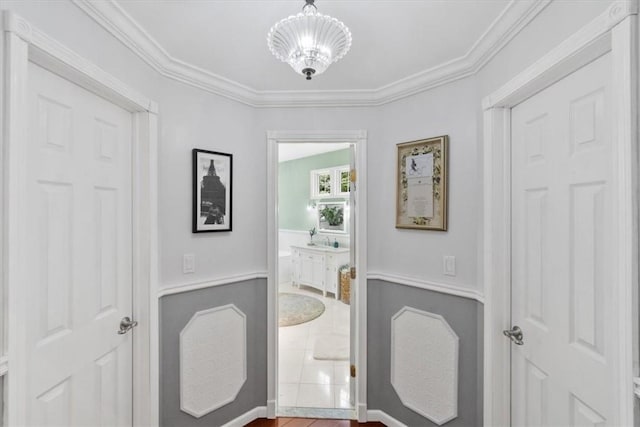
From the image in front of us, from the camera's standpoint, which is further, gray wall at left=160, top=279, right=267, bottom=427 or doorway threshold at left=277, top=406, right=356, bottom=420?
doorway threshold at left=277, top=406, right=356, bottom=420

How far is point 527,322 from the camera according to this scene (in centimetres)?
146

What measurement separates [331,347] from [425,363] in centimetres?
170

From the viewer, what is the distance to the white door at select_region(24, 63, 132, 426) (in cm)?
117

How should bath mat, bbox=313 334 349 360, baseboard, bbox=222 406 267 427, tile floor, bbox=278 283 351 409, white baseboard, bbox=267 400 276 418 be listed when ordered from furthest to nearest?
1. bath mat, bbox=313 334 349 360
2. tile floor, bbox=278 283 351 409
3. white baseboard, bbox=267 400 276 418
4. baseboard, bbox=222 406 267 427

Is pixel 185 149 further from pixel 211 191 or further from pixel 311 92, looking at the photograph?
pixel 311 92

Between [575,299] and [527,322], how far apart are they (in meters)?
0.34

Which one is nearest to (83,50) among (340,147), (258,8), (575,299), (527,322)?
(258,8)

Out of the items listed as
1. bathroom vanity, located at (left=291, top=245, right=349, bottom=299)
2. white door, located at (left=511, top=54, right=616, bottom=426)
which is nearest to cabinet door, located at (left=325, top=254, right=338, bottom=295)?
bathroom vanity, located at (left=291, top=245, right=349, bottom=299)

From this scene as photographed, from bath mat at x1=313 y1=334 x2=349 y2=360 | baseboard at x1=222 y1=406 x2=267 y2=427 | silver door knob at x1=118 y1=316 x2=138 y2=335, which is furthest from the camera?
bath mat at x1=313 y1=334 x2=349 y2=360

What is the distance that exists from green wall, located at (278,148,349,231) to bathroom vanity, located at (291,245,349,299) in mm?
727

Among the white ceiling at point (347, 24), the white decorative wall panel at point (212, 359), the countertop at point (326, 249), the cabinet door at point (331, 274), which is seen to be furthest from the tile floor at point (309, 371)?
the white ceiling at point (347, 24)

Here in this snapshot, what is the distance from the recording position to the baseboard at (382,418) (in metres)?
2.21

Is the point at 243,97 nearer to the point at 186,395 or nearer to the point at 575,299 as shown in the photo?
the point at 186,395

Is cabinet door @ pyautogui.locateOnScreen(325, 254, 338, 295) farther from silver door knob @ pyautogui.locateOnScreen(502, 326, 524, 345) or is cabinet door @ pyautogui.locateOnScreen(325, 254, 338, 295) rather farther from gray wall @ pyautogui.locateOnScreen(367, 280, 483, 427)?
silver door knob @ pyautogui.locateOnScreen(502, 326, 524, 345)
